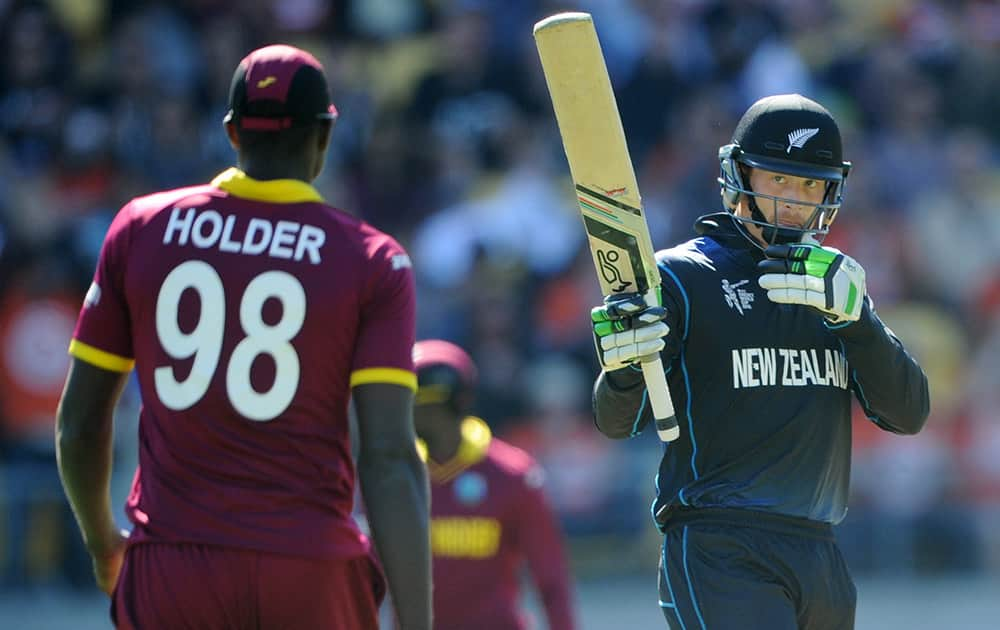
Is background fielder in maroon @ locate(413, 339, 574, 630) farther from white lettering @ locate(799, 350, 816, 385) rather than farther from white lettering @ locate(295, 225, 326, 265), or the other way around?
white lettering @ locate(295, 225, 326, 265)

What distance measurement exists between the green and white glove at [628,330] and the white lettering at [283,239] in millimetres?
945

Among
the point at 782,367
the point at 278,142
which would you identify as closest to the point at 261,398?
the point at 278,142

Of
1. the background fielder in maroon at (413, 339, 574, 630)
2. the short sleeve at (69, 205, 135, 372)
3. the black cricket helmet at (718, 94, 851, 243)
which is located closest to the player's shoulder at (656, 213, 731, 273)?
the black cricket helmet at (718, 94, 851, 243)

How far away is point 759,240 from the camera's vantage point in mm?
4656

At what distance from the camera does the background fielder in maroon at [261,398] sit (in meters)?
3.74

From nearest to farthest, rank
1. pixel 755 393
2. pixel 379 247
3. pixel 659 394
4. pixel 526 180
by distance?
1. pixel 379 247
2. pixel 659 394
3. pixel 755 393
4. pixel 526 180

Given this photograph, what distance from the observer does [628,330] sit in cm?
429

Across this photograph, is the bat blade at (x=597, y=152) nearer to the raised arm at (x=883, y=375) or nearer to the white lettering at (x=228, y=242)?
the raised arm at (x=883, y=375)

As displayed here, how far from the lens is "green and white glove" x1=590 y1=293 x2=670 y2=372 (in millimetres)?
4262

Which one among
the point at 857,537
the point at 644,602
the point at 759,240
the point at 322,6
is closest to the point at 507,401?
the point at 644,602

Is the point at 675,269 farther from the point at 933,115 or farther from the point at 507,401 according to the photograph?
the point at 933,115

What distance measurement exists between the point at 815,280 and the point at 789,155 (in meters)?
0.45

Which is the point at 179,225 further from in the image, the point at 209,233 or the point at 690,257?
the point at 690,257

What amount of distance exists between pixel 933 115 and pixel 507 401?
14.9ft
